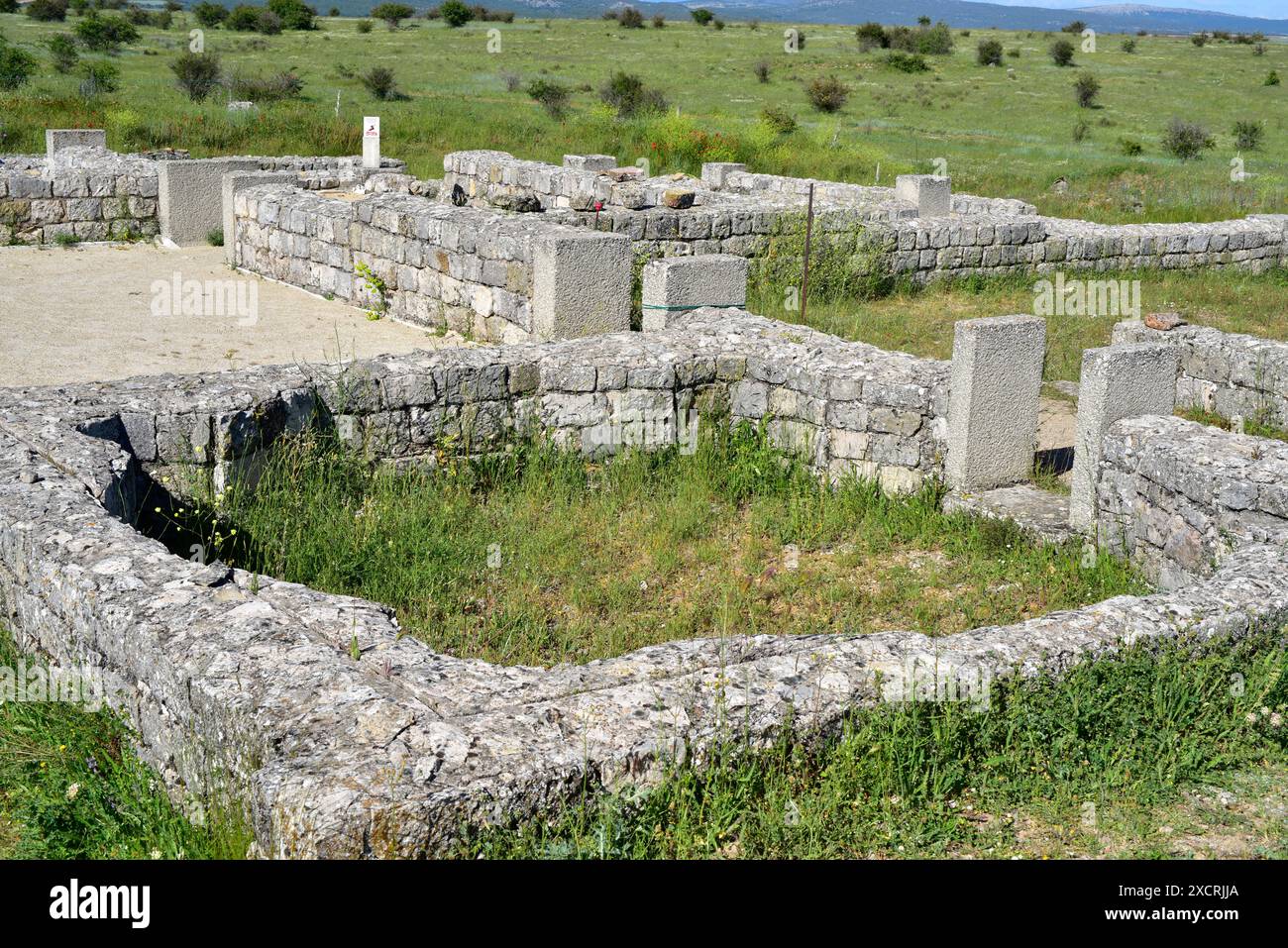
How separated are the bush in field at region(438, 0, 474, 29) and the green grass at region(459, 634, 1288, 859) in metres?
79.2

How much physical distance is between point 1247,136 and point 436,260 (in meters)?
32.2

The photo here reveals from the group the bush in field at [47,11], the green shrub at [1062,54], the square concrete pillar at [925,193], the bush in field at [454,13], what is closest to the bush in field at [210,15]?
the bush in field at [47,11]

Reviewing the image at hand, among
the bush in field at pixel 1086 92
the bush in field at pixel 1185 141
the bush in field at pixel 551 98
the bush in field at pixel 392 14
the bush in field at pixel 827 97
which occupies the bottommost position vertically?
the bush in field at pixel 1185 141

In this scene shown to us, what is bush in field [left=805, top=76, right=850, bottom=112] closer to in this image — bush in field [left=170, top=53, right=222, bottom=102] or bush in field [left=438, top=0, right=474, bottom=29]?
bush in field [left=170, top=53, right=222, bottom=102]

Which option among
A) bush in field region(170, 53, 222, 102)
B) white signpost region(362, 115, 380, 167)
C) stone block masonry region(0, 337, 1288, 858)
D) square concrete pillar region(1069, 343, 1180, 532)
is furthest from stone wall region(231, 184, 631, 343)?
bush in field region(170, 53, 222, 102)

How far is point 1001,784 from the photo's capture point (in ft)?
14.1

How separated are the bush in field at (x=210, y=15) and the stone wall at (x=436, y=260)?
58.9 metres

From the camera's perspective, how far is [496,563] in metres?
6.95

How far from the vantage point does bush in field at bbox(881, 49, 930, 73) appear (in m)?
58.1

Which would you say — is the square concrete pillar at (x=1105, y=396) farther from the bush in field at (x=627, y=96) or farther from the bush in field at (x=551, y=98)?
the bush in field at (x=627, y=96)

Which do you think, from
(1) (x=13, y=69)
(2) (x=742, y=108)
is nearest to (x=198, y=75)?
(1) (x=13, y=69)

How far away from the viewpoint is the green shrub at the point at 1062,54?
62594 millimetres

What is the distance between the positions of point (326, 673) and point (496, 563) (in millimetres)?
2821
